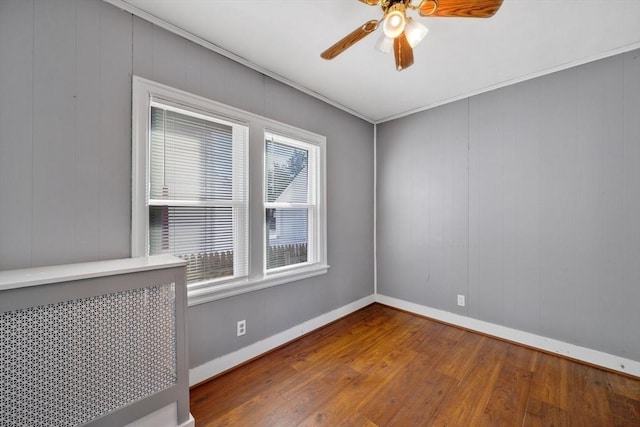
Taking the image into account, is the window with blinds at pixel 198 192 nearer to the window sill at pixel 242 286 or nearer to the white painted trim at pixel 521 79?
the window sill at pixel 242 286

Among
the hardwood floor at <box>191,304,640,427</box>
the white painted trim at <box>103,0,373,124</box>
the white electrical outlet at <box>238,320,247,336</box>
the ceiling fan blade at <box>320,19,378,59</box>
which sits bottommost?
the hardwood floor at <box>191,304,640,427</box>

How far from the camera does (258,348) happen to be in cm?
229

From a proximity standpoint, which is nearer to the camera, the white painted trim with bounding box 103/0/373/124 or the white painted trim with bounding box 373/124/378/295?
the white painted trim with bounding box 103/0/373/124

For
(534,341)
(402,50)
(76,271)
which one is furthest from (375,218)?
(76,271)

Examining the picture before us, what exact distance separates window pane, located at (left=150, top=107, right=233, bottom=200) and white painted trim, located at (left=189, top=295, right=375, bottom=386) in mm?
1309

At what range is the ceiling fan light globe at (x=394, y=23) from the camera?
1361mm

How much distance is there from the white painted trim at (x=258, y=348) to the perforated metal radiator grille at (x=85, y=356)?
556 millimetres

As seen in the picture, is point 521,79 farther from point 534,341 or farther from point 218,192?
point 218,192

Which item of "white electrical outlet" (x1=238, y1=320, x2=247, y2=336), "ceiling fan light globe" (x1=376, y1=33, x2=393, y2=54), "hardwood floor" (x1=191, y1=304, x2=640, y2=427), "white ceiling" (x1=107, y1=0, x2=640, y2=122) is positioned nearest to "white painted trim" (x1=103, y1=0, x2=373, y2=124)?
"white ceiling" (x1=107, y1=0, x2=640, y2=122)

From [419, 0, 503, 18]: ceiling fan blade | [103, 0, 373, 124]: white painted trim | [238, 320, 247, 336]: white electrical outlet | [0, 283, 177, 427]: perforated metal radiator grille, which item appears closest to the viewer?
[0, 283, 177, 427]: perforated metal radiator grille

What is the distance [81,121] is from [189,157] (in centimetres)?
61

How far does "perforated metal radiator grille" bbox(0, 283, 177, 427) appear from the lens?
106cm

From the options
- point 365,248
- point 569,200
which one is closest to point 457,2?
point 569,200

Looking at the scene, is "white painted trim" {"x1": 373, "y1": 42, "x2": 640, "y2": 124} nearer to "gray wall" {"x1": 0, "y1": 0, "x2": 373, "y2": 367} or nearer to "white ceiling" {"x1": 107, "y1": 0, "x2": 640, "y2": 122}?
"white ceiling" {"x1": 107, "y1": 0, "x2": 640, "y2": 122}
